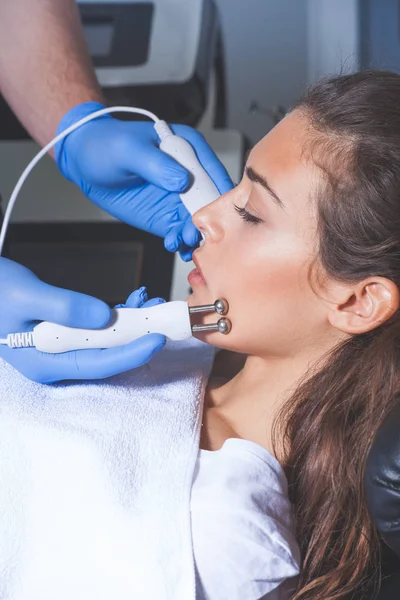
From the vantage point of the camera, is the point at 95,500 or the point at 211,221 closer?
the point at 95,500

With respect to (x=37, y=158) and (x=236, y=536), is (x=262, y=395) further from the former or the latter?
(x=37, y=158)

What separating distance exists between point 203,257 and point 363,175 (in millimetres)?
256

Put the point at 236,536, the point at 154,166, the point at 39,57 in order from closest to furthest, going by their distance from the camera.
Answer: the point at 236,536 → the point at 154,166 → the point at 39,57

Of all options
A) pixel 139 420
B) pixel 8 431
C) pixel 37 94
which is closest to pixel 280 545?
pixel 139 420

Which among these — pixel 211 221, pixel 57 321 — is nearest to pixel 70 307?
pixel 57 321

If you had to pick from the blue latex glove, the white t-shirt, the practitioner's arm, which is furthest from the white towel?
the practitioner's arm

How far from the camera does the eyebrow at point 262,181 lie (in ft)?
3.36

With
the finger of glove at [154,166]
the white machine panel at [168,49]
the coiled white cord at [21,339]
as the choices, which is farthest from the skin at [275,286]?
the white machine panel at [168,49]

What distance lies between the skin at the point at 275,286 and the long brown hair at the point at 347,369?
0.02 metres

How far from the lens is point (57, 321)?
3.37ft

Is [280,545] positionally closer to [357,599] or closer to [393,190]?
[357,599]

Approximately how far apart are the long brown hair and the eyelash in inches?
3.7

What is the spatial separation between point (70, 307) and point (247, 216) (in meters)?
0.27

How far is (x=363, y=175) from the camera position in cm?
98
